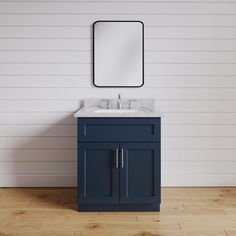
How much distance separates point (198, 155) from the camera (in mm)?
3715

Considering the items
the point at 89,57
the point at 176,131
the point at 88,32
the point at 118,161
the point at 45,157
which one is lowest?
the point at 45,157

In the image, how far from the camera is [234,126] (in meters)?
3.70

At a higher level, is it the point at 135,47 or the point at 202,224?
the point at 135,47

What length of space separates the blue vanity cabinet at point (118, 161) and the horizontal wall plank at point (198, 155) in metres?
0.80

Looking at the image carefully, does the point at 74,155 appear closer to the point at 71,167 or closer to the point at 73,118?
the point at 71,167

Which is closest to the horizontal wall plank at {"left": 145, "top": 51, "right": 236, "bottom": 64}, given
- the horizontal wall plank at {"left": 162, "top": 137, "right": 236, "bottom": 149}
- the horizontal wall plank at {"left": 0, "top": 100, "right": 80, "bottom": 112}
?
the horizontal wall plank at {"left": 162, "top": 137, "right": 236, "bottom": 149}

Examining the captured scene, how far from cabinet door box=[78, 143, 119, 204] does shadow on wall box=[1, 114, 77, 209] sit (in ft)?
2.54

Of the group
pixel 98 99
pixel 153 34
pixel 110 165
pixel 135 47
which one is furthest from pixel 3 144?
pixel 153 34

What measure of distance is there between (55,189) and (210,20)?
2317mm

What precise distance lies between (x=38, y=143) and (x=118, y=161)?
1132 mm

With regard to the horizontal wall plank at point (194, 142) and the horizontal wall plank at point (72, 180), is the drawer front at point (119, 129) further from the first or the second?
the horizontal wall plank at point (72, 180)

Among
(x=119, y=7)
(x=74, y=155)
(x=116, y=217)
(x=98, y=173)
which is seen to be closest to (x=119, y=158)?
(x=98, y=173)

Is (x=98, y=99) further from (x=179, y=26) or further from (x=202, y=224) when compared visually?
(x=202, y=224)

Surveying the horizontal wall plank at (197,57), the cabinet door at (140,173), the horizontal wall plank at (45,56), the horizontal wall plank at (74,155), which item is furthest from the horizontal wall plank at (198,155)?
the horizontal wall plank at (45,56)
